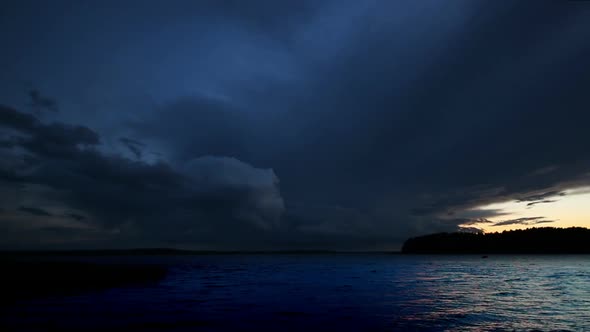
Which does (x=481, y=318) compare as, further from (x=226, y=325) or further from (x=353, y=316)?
(x=226, y=325)

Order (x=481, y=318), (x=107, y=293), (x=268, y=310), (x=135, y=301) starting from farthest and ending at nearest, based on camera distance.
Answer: (x=107, y=293) → (x=135, y=301) → (x=268, y=310) → (x=481, y=318)

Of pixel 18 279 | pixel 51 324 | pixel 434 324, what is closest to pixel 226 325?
pixel 51 324

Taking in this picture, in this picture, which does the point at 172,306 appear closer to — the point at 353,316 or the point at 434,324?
the point at 353,316

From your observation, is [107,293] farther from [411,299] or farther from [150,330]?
[411,299]

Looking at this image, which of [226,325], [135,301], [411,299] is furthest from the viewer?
[411,299]

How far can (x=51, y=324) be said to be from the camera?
2820 cm

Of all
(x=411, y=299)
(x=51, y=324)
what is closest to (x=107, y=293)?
(x=51, y=324)

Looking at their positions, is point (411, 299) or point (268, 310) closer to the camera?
point (268, 310)

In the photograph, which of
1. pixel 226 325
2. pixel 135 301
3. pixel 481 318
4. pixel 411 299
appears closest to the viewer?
pixel 226 325

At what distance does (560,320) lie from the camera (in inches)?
1212

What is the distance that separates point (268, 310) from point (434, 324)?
1657 cm

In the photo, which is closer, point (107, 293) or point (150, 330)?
point (150, 330)

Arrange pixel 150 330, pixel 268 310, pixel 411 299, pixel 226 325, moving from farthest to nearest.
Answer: pixel 411 299, pixel 268 310, pixel 226 325, pixel 150 330

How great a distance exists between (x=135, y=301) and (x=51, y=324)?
14.0 metres
